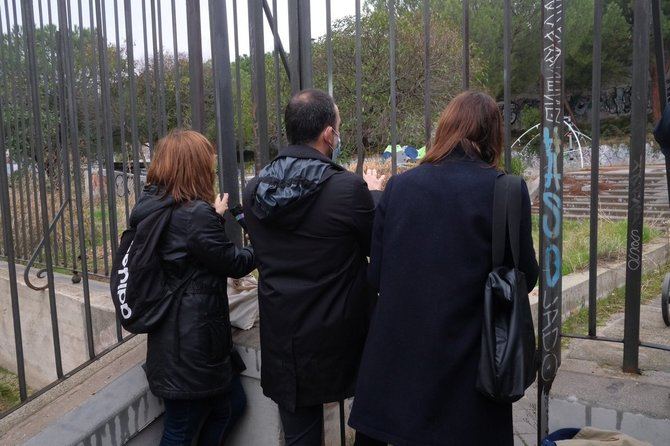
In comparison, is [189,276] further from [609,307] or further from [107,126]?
[609,307]

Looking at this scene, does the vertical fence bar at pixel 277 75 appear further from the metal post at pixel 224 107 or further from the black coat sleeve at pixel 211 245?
the black coat sleeve at pixel 211 245

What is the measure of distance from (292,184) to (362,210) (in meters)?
0.27

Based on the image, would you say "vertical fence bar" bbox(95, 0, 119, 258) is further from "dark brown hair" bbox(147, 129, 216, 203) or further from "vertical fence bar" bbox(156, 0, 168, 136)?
"dark brown hair" bbox(147, 129, 216, 203)

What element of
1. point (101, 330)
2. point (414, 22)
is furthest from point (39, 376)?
point (414, 22)

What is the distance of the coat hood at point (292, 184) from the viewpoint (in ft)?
6.70

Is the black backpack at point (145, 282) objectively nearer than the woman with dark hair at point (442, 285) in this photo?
No

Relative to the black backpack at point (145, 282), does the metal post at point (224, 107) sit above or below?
above

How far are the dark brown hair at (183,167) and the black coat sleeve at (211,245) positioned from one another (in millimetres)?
96

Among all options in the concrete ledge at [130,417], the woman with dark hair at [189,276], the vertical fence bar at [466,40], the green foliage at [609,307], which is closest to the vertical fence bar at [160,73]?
the woman with dark hair at [189,276]

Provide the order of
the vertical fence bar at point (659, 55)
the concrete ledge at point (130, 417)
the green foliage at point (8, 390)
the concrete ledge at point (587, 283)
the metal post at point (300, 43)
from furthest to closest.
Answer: the green foliage at point (8, 390)
the concrete ledge at point (587, 283)
the metal post at point (300, 43)
the concrete ledge at point (130, 417)
the vertical fence bar at point (659, 55)

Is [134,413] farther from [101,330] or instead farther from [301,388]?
[101,330]

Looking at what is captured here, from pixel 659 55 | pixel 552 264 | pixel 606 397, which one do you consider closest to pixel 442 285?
pixel 552 264

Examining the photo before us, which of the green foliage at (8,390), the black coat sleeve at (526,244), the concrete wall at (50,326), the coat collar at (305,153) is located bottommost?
the green foliage at (8,390)

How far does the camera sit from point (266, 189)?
2082 mm
